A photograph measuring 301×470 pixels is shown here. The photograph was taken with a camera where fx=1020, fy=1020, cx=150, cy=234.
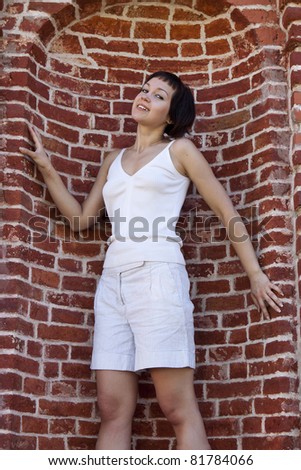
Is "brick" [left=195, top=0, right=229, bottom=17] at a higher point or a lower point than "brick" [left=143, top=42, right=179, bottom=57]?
higher

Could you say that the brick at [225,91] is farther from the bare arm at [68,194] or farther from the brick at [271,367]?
the brick at [271,367]

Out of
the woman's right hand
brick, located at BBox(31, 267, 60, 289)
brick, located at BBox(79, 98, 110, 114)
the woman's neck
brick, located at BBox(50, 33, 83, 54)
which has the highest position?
brick, located at BBox(50, 33, 83, 54)

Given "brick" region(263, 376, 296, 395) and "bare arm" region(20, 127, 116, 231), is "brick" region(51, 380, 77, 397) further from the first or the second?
"brick" region(263, 376, 296, 395)

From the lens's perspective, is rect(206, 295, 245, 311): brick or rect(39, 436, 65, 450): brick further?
rect(206, 295, 245, 311): brick

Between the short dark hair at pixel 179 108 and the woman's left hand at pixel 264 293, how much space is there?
0.77 metres

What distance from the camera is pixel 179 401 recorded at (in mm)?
4270

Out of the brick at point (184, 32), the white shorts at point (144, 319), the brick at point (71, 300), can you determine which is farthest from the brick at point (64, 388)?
the brick at point (184, 32)

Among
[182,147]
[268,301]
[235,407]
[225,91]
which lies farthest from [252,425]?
[225,91]

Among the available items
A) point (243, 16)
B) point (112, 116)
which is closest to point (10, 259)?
point (112, 116)

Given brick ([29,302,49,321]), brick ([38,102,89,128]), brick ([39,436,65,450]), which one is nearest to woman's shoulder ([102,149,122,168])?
brick ([38,102,89,128])

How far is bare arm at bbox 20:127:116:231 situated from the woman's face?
0.28 m

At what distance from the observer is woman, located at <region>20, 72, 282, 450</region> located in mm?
4273

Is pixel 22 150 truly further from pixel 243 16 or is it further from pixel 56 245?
pixel 243 16

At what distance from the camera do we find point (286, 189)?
4.64m
